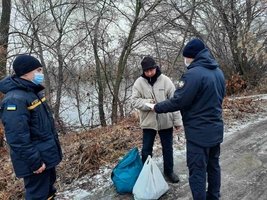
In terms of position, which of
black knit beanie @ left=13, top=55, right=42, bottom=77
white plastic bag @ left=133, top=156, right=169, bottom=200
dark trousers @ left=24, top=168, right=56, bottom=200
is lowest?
white plastic bag @ left=133, top=156, right=169, bottom=200

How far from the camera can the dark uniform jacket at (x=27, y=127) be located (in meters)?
2.88

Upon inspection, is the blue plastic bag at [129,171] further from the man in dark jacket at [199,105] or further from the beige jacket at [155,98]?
the man in dark jacket at [199,105]

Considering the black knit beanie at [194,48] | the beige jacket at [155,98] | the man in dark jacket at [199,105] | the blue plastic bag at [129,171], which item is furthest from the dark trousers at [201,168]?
the black knit beanie at [194,48]

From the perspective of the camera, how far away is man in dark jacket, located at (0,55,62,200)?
2.88 m

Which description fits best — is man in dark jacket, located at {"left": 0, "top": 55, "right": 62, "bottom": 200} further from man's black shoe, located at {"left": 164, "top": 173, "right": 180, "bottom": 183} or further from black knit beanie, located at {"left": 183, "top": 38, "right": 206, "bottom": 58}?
man's black shoe, located at {"left": 164, "top": 173, "right": 180, "bottom": 183}

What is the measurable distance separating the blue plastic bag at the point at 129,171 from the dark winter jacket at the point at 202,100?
0.90 metres

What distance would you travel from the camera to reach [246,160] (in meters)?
5.06

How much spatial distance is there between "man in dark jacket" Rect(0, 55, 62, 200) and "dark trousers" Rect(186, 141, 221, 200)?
135 centimetres

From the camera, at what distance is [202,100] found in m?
3.13

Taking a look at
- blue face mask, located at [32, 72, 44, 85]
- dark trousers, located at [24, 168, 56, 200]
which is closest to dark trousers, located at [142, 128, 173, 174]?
dark trousers, located at [24, 168, 56, 200]

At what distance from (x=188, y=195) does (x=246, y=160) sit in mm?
1537

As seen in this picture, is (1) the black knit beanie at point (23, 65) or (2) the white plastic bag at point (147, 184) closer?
(1) the black knit beanie at point (23, 65)

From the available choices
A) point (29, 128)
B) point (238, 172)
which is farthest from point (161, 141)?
point (29, 128)

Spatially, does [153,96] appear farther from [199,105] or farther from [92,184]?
[92,184]
